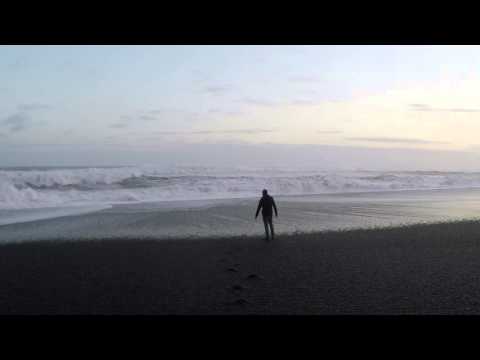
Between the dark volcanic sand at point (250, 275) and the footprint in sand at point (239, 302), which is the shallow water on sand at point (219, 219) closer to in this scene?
the dark volcanic sand at point (250, 275)

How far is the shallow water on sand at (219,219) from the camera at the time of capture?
1217 centimetres

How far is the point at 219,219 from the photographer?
48.1ft

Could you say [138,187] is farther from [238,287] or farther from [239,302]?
[239,302]

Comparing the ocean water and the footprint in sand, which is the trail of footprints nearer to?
the footprint in sand

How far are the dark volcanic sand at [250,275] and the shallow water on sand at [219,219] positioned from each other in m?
1.19

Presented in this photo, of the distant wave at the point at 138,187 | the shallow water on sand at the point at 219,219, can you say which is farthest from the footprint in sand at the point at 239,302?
the distant wave at the point at 138,187

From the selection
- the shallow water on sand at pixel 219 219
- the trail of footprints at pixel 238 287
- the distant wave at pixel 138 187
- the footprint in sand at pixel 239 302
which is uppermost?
the distant wave at pixel 138 187

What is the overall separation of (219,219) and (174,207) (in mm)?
4591

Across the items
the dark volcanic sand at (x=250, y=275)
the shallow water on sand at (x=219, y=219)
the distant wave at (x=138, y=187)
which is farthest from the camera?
the distant wave at (x=138, y=187)

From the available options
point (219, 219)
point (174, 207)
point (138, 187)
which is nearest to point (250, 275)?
point (219, 219)
